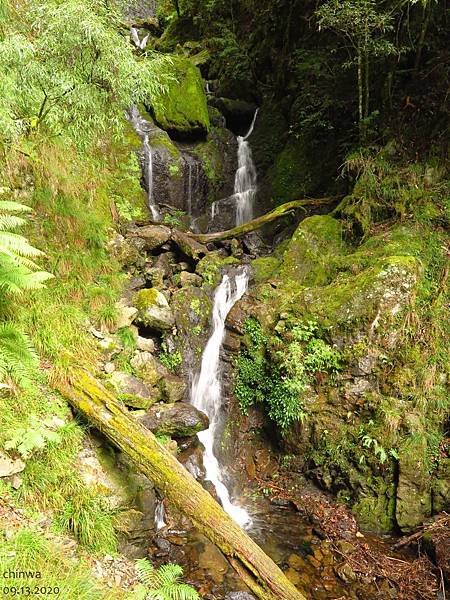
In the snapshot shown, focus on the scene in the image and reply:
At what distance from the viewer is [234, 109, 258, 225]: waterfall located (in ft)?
36.3

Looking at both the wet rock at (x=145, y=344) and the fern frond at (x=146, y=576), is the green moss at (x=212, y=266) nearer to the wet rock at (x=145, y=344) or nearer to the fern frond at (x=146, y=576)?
the wet rock at (x=145, y=344)

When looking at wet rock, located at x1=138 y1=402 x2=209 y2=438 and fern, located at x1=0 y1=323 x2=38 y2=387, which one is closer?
fern, located at x1=0 y1=323 x2=38 y2=387

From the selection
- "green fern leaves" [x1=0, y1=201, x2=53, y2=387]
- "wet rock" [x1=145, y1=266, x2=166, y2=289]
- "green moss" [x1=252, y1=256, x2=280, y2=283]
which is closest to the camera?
"green fern leaves" [x1=0, y1=201, x2=53, y2=387]

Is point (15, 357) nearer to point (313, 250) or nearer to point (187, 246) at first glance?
point (187, 246)

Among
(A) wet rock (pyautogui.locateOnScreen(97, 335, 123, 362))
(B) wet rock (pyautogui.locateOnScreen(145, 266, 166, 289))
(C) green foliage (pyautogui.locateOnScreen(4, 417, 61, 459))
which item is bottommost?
(A) wet rock (pyautogui.locateOnScreen(97, 335, 123, 362))

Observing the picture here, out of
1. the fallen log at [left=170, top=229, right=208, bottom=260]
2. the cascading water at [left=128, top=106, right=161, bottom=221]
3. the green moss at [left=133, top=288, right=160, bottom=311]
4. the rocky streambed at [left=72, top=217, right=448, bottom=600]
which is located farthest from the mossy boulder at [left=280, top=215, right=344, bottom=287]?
the cascading water at [left=128, top=106, right=161, bottom=221]

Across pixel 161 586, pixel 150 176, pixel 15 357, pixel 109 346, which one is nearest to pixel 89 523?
pixel 161 586

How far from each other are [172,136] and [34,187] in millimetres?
6562

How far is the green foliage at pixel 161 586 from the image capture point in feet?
10.8

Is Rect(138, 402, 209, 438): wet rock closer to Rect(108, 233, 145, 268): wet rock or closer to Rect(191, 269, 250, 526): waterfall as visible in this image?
Rect(191, 269, 250, 526): waterfall

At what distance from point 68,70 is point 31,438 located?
3997 millimetres

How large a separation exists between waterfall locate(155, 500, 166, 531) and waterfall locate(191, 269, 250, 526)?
3.65 feet

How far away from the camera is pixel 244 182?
1175 cm

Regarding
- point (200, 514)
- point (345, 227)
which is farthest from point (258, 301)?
point (200, 514)
